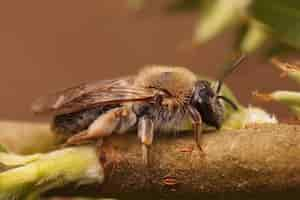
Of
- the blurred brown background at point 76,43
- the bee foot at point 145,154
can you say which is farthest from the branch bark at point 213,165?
the blurred brown background at point 76,43

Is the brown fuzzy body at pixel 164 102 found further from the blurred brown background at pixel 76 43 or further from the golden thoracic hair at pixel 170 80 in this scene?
the blurred brown background at pixel 76 43

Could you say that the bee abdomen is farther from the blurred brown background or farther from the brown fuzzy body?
the blurred brown background

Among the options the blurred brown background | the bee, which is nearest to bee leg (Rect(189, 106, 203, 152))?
the bee

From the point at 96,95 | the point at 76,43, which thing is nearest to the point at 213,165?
the point at 96,95

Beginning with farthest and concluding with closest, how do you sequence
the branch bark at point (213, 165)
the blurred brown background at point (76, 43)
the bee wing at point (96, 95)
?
the blurred brown background at point (76, 43) → the bee wing at point (96, 95) → the branch bark at point (213, 165)

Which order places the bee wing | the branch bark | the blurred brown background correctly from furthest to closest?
the blurred brown background, the bee wing, the branch bark
